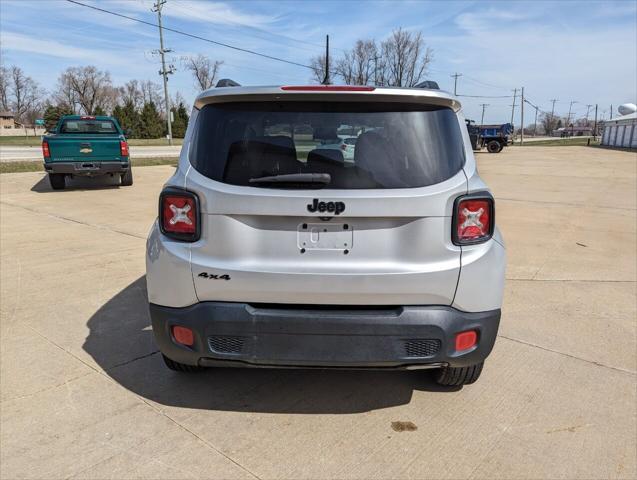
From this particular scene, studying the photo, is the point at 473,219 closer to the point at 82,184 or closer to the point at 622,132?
the point at 82,184

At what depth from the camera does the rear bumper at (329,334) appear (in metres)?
2.31

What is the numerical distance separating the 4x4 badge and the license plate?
0.08 metres

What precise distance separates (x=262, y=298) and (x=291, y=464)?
2.70 ft

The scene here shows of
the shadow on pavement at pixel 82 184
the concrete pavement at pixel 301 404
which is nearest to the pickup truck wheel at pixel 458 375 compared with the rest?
the concrete pavement at pixel 301 404

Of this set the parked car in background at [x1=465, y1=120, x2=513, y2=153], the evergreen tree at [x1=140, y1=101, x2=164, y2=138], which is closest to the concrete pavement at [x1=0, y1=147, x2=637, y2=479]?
the parked car in background at [x1=465, y1=120, x2=513, y2=153]

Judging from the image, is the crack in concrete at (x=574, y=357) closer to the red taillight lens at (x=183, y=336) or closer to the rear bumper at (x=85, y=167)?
the red taillight lens at (x=183, y=336)

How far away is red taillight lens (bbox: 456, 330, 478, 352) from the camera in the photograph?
7.88 ft

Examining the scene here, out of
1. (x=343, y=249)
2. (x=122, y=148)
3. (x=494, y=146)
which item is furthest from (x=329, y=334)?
(x=494, y=146)

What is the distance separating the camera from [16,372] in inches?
124

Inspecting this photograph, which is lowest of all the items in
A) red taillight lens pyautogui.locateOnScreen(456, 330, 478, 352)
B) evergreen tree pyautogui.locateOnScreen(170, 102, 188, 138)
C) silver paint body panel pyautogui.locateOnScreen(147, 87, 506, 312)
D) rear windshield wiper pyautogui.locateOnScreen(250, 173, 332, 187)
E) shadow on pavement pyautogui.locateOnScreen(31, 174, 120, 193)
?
shadow on pavement pyautogui.locateOnScreen(31, 174, 120, 193)

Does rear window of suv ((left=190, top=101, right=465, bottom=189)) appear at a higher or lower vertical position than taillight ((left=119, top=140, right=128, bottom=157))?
higher

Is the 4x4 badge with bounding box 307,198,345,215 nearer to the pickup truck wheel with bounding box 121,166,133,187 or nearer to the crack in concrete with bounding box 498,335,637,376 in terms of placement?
the crack in concrete with bounding box 498,335,637,376

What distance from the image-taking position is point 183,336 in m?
2.48

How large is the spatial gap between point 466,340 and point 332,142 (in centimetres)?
122
